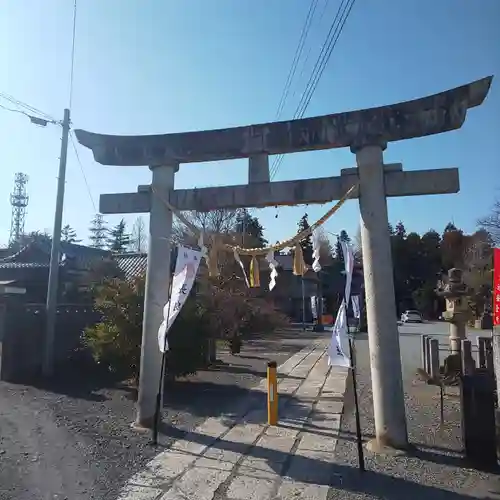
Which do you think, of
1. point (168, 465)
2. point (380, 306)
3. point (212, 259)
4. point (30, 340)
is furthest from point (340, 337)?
point (30, 340)

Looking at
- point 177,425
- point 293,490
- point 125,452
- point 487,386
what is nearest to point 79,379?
point 177,425

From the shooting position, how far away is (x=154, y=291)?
23.4 ft

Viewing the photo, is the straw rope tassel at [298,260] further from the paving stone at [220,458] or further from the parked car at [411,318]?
the parked car at [411,318]

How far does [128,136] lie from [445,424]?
709 cm

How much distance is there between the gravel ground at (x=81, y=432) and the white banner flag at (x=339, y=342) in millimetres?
2651

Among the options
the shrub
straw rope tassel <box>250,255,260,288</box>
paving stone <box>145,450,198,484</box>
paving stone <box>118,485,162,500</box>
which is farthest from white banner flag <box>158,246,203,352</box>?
the shrub

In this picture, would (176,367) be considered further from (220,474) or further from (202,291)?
(202,291)

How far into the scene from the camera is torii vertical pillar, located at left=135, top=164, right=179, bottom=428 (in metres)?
6.99

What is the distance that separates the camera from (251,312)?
19969mm

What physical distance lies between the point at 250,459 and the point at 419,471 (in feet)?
6.71

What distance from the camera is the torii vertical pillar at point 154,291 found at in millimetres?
6988

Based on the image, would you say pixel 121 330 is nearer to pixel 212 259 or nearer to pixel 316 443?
pixel 212 259

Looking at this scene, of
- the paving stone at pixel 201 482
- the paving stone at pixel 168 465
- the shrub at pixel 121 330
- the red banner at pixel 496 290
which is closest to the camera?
the paving stone at pixel 201 482

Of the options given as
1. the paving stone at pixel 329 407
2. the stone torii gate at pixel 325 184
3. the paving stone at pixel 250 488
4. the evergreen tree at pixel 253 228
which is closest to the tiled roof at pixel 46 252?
the evergreen tree at pixel 253 228
